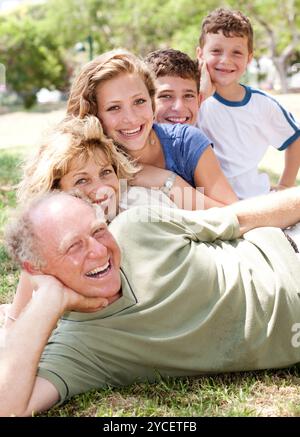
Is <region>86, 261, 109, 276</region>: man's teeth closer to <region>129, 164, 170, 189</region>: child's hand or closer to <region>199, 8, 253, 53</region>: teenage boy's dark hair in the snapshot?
<region>129, 164, 170, 189</region>: child's hand

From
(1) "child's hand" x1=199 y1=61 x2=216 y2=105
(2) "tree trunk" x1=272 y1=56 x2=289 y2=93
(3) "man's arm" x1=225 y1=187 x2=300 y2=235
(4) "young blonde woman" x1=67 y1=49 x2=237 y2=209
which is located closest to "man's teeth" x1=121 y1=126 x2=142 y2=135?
(4) "young blonde woman" x1=67 y1=49 x2=237 y2=209

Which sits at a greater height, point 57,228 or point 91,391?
point 57,228

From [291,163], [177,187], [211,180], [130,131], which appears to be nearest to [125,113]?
[130,131]

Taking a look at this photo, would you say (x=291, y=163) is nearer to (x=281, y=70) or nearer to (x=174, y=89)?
(x=174, y=89)

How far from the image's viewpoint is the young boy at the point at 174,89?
4633 mm

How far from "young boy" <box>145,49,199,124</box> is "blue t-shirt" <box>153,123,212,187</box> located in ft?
1.86

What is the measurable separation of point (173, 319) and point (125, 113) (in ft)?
5.49

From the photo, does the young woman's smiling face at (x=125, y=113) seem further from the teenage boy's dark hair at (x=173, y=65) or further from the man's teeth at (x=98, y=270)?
the man's teeth at (x=98, y=270)

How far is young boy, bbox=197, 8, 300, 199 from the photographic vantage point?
16.5ft

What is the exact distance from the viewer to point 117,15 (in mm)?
35781

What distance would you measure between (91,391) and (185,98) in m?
2.57

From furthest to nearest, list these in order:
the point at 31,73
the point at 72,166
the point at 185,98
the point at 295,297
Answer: the point at 31,73
the point at 185,98
the point at 72,166
the point at 295,297

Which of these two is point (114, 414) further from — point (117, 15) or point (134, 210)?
point (117, 15)

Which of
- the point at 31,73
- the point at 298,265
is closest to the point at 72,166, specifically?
the point at 298,265
